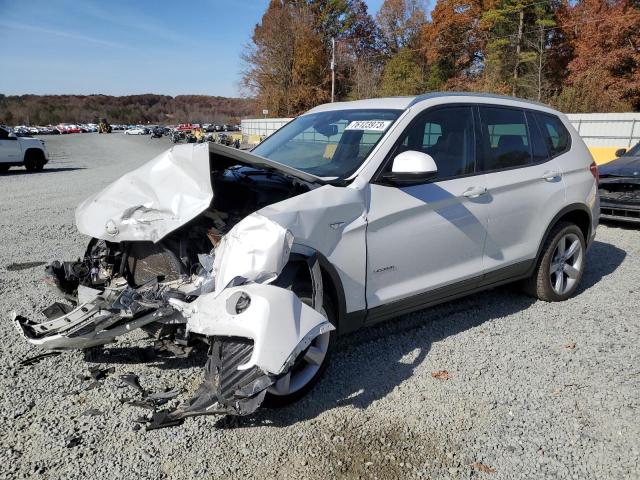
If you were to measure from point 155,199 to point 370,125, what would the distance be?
1.64 m

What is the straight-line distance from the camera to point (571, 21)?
123ft

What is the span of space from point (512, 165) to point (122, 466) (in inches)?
139

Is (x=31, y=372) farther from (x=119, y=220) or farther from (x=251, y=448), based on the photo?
(x=251, y=448)

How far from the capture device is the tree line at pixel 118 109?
363 ft

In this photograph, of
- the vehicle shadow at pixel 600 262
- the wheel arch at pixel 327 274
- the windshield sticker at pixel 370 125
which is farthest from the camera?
the vehicle shadow at pixel 600 262

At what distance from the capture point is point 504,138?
163 inches

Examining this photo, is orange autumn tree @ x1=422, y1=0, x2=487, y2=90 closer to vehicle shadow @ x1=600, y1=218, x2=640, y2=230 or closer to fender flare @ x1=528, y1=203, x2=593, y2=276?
vehicle shadow @ x1=600, y1=218, x2=640, y2=230

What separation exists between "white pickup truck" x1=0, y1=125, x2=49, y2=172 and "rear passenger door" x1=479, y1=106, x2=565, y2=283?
58.0ft

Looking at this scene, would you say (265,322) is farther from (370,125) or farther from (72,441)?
(370,125)

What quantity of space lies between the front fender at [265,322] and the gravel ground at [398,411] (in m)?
0.60

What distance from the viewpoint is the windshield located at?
138 inches

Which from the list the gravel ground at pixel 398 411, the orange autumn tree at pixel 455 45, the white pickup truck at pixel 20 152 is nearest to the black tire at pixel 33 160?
the white pickup truck at pixel 20 152

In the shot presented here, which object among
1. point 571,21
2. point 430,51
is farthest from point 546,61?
point 430,51

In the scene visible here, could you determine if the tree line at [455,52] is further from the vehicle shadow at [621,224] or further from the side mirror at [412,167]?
the side mirror at [412,167]
